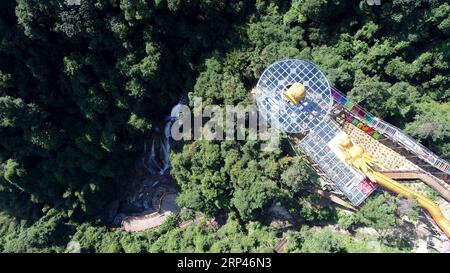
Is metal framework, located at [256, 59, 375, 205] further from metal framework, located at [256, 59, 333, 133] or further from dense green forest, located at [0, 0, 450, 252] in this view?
dense green forest, located at [0, 0, 450, 252]

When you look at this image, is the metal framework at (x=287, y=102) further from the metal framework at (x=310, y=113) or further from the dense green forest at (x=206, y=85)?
the dense green forest at (x=206, y=85)

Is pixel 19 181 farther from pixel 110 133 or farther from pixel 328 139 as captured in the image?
pixel 328 139

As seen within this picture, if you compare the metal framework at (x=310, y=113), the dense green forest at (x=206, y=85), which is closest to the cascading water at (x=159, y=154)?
the dense green forest at (x=206, y=85)

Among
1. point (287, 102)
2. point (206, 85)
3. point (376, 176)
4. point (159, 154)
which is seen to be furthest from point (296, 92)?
point (159, 154)

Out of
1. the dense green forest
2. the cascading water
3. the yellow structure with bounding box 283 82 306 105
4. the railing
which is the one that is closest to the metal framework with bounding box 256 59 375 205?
the yellow structure with bounding box 283 82 306 105

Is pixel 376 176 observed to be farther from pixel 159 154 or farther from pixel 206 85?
pixel 159 154
